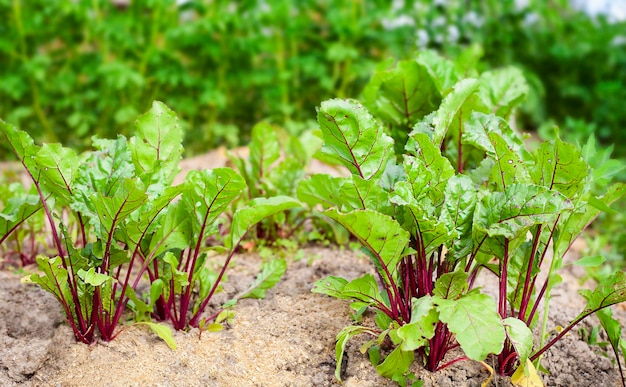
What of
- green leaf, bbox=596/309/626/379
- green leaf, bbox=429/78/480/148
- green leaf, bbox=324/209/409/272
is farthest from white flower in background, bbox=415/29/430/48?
green leaf, bbox=324/209/409/272

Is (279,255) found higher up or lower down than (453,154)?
lower down


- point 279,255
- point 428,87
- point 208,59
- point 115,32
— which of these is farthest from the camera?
point 208,59

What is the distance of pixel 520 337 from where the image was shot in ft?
5.78

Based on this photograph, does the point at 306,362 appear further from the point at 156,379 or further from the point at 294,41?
the point at 294,41

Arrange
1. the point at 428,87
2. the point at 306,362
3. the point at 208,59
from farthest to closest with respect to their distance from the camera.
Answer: the point at 208,59, the point at 428,87, the point at 306,362

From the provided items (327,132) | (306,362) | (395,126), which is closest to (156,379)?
(306,362)

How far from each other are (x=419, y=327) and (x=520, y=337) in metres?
0.29

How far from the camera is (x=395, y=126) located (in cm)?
248

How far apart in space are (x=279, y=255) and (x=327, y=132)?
3.22 ft

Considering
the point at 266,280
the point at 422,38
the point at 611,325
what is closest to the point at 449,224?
the point at 611,325

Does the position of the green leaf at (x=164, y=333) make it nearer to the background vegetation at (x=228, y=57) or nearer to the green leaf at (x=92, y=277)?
the green leaf at (x=92, y=277)

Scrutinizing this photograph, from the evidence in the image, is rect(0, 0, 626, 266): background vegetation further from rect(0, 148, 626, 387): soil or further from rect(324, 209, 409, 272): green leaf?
rect(324, 209, 409, 272): green leaf

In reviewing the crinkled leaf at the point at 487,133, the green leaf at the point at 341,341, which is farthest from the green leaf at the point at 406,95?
the green leaf at the point at 341,341

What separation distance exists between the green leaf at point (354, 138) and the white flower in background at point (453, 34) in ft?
11.4
